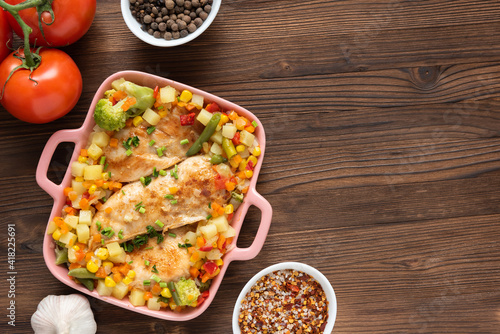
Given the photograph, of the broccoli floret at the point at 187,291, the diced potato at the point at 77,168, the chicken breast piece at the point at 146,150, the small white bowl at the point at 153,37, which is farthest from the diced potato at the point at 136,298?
the small white bowl at the point at 153,37

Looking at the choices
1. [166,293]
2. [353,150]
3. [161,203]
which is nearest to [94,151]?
[161,203]

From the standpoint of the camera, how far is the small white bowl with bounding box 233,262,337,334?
279cm

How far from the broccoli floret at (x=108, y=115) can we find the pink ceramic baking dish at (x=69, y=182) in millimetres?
104

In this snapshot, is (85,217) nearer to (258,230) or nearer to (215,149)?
(215,149)

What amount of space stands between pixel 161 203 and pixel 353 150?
1293 mm

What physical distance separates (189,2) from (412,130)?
5.44ft

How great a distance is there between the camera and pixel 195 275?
271 centimetres

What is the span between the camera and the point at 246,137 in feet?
8.87

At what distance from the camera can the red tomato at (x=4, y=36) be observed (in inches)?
103

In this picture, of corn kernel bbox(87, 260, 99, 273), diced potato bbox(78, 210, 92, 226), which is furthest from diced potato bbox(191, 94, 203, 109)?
corn kernel bbox(87, 260, 99, 273)

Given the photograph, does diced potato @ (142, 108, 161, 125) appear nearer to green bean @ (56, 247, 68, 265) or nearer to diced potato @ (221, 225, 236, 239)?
diced potato @ (221, 225, 236, 239)

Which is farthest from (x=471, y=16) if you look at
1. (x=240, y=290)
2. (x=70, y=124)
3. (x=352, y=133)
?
(x=70, y=124)

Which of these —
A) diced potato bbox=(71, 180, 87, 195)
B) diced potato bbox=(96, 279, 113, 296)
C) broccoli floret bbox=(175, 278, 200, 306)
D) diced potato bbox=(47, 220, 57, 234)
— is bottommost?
diced potato bbox=(96, 279, 113, 296)

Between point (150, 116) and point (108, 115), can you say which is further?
point (150, 116)
